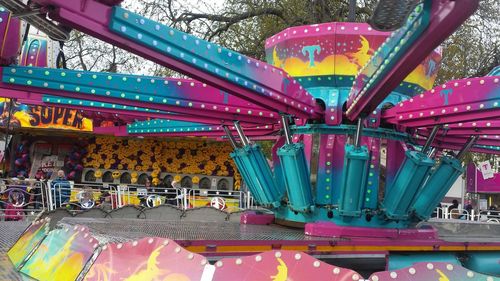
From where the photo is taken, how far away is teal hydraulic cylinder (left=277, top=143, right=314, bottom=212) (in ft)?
17.4

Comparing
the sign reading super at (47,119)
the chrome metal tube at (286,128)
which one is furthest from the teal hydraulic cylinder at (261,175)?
the sign reading super at (47,119)

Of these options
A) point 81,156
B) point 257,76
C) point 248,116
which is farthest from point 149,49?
point 81,156

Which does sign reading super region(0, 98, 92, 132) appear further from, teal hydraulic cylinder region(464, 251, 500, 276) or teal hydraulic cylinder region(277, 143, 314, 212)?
teal hydraulic cylinder region(464, 251, 500, 276)

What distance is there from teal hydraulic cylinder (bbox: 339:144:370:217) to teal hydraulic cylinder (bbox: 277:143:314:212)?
362 millimetres

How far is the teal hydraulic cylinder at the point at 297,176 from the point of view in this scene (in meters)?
5.29

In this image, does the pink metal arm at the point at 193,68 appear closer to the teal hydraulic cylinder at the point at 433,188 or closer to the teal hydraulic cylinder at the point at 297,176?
the teal hydraulic cylinder at the point at 297,176

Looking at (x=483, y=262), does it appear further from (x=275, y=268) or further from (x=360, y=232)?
(x=275, y=268)

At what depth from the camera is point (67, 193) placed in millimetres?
10711

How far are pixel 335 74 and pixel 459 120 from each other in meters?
1.52

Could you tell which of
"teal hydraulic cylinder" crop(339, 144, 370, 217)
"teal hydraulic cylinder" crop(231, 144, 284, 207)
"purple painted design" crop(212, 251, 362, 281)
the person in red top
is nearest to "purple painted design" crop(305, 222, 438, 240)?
"teal hydraulic cylinder" crop(339, 144, 370, 217)

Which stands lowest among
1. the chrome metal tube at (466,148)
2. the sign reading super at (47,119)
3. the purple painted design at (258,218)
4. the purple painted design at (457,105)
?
the purple painted design at (258,218)

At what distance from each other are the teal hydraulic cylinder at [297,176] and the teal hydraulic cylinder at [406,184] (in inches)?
31.6

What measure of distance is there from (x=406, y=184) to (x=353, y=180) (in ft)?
2.06

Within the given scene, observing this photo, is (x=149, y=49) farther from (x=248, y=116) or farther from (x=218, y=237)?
(x=248, y=116)
